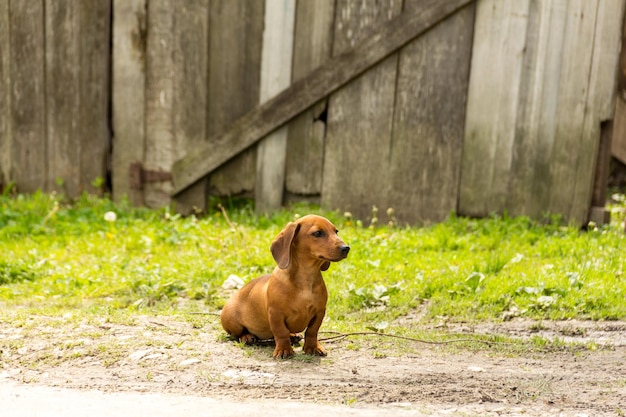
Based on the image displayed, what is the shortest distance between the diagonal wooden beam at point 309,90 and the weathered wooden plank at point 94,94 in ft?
2.85

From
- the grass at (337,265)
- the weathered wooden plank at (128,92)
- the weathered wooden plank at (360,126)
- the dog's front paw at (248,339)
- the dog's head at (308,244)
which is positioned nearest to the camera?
the dog's head at (308,244)

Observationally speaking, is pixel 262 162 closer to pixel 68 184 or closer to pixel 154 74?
pixel 154 74

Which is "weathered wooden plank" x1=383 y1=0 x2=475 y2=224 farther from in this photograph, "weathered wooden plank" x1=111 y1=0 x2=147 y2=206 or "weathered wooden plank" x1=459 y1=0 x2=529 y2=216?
"weathered wooden plank" x1=111 y1=0 x2=147 y2=206

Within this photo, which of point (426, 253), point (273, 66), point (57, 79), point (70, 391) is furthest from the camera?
point (57, 79)

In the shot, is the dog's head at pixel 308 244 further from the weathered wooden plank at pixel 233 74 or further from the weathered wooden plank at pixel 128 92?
the weathered wooden plank at pixel 128 92

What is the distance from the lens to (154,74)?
739 centimetres

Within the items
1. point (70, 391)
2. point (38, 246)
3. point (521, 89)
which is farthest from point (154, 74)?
point (70, 391)

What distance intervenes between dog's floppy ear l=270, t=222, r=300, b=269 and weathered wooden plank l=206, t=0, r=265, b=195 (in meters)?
3.58

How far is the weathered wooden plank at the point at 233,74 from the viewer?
23.7 ft

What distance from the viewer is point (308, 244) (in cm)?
384

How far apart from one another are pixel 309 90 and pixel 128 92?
71.3 inches

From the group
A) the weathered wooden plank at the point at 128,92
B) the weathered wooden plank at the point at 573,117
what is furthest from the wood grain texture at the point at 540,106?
the weathered wooden plank at the point at 128,92

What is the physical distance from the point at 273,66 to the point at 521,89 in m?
2.23

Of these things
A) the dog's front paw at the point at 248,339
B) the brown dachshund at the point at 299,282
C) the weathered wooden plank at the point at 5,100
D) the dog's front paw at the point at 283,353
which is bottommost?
the dog's front paw at the point at 248,339
